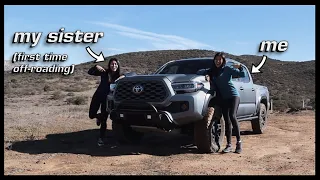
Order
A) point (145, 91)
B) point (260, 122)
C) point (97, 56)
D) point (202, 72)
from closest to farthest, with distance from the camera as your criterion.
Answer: point (145, 91) < point (202, 72) < point (97, 56) < point (260, 122)

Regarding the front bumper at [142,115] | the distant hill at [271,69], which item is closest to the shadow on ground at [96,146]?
the front bumper at [142,115]

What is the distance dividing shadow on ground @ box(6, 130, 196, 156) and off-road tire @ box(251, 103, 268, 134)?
1.93 metres

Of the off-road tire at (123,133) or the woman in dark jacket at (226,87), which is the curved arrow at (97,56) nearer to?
the off-road tire at (123,133)

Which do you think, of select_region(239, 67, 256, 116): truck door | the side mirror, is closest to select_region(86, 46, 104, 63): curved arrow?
the side mirror

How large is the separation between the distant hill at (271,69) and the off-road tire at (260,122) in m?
22.1

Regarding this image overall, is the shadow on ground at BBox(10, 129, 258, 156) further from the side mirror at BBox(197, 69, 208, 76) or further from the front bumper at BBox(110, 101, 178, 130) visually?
the side mirror at BBox(197, 69, 208, 76)

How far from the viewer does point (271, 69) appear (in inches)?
2019

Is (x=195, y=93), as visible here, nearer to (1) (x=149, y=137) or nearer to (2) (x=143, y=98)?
(2) (x=143, y=98)

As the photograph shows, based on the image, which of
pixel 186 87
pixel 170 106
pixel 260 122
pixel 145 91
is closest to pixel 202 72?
pixel 186 87

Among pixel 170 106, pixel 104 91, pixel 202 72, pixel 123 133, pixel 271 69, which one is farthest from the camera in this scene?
pixel 271 69

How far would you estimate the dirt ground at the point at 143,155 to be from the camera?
228 inches

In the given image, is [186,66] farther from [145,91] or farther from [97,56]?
[97,56]

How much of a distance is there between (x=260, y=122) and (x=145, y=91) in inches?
170

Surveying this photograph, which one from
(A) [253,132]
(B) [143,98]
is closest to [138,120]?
(B) [143,98]
